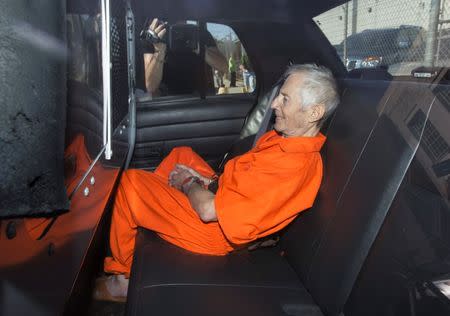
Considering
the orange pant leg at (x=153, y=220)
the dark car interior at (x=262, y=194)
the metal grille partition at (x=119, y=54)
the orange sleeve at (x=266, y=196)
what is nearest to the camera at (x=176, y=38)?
the dark car interior at (x=262, y=194)

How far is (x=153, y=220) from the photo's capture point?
2018 mm

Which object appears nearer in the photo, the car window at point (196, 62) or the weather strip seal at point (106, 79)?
the weather strip seal at point (106, 79)

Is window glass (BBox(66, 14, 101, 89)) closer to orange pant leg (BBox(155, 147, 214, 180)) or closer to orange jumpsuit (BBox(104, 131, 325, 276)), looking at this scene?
orange jumpsuit (BBox(104, 131, 325, 276))

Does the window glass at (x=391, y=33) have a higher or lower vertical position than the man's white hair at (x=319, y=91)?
higher

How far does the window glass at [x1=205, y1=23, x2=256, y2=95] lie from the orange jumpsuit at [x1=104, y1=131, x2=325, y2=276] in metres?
A: 1.09

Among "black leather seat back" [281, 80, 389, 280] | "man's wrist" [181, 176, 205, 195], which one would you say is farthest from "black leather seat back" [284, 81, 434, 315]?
"man's wrist" [181, 176, 205, 195]

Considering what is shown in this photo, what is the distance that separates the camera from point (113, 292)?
2.14 metres

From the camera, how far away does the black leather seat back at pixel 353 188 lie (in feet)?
4.53

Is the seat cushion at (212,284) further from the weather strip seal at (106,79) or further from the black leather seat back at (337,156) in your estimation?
the weather strip seal at (106,79)

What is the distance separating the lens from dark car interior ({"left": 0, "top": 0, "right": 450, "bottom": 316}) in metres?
0.64

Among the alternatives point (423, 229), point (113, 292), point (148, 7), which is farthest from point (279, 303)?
point (148, 7)

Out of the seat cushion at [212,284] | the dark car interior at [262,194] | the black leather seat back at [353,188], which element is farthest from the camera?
the seat cushion at [212,284]

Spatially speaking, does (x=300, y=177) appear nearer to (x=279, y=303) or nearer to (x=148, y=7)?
(x=279, y=303)

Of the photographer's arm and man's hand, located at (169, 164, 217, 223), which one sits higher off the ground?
the photographer's arm
